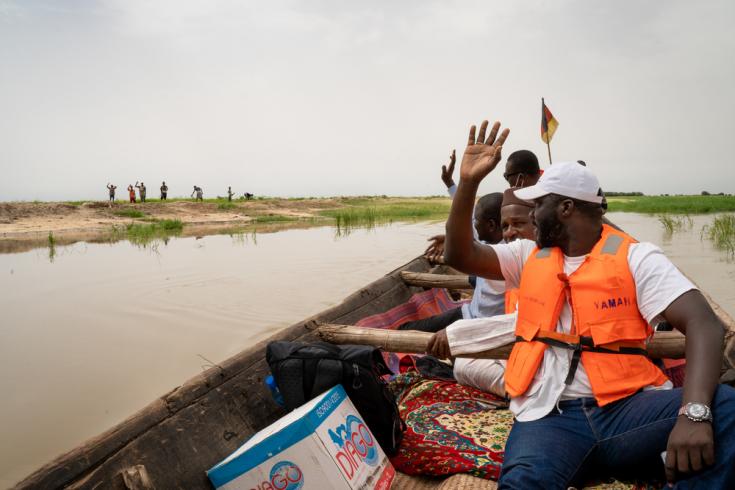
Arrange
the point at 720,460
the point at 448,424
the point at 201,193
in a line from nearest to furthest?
the point at 720,460 < the point at 448,424 < the point at 201,193

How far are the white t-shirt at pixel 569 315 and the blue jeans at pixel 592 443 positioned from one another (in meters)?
0.04

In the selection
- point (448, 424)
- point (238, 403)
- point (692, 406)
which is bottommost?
point (448, 424)

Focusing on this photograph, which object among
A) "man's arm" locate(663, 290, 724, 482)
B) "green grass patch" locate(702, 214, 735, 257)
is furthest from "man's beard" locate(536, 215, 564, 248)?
"green grass patch" locate(702, 214, 735, 257)

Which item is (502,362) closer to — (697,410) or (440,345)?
(440,345)

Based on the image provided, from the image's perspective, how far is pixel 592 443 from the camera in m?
1.51

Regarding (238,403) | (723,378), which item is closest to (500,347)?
(723,378)

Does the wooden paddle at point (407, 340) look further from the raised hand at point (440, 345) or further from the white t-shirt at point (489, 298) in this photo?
the white t-shirt at point (489, 298)

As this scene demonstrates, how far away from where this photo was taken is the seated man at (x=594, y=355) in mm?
1288

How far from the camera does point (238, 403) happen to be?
208 centimetres

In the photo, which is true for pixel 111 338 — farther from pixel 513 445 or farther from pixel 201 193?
pixel 201 193

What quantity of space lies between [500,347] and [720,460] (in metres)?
0.87

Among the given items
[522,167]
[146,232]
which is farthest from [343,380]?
[146,232]

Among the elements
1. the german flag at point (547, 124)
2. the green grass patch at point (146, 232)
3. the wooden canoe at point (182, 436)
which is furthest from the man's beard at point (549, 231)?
the green grass patch at point (146, 232)

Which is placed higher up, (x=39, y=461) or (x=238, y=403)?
(x=238, y=403)
